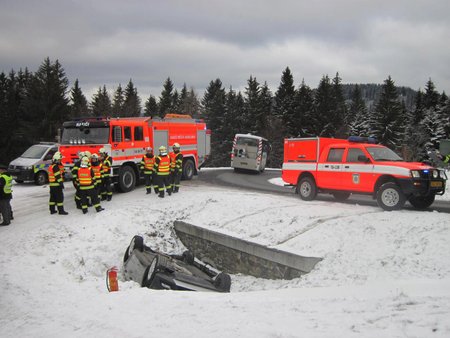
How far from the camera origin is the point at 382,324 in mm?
4660

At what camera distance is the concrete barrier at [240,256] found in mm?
8773

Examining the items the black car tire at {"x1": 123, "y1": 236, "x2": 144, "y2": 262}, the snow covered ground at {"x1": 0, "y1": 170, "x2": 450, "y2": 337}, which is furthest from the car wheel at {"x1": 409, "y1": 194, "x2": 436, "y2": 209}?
the black car tire at {"x1": 123, "y1": 236, "x2": 144, "y2": 262}

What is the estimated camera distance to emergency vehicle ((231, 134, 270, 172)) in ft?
87.7

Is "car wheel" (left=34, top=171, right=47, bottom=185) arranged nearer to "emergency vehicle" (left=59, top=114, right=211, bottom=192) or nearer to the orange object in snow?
"emergency vehicle" (left=59, top=114, right=211, bottom=192)

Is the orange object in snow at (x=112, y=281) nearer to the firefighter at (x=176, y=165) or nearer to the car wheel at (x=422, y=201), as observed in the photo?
the firefighter at (x=176, y=165)

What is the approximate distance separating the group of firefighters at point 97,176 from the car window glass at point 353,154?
670cm

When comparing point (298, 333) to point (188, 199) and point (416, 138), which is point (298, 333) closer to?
point (188, 199)

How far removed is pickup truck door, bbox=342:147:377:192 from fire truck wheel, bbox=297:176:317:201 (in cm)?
143

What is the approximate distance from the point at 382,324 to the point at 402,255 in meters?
3.55

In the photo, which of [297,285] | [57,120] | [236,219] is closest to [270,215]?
[236,219]

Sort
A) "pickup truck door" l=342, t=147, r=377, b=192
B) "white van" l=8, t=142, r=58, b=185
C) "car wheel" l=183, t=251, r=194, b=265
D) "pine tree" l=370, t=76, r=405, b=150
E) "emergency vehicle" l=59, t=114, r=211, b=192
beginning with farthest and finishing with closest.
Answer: "pine tree" l=370, t=76, r=405, b=150 → "white van" l=8, t=142, r=58, b=185 → "emergency vehicle" l=59, t=114, r=211, b=192 → "pickup truck door" l=342, t=147, r=377, b=192 → "car wheel" l=183, t=251, r=194, b=265

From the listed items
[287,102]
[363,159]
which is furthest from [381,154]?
[287,102]

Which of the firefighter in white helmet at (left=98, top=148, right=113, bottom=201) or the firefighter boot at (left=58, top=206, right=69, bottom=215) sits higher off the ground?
the firefighter in white helmet at (left=98, top=148, right=113, bottom=201)

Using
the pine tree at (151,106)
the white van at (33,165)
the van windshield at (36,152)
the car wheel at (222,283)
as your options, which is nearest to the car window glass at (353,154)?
the car wheel at (222,283)
